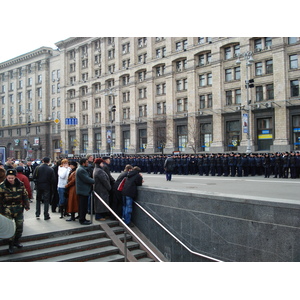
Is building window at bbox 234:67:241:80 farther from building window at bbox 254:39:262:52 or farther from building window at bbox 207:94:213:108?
building window at bbox 207:94:213:108

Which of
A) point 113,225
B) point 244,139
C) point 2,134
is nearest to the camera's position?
point 113,225

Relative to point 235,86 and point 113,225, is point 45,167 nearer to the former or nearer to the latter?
point 113,225

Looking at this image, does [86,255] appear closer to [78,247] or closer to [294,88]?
[78,247]

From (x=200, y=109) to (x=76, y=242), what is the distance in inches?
1591

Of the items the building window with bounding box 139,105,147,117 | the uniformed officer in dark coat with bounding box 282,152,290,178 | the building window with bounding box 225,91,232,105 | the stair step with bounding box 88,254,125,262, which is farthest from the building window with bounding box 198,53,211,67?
the stair step with bounding box 88,254,125,262

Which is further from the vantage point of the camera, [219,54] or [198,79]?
[198,79]

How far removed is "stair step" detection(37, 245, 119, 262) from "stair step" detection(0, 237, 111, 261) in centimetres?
10

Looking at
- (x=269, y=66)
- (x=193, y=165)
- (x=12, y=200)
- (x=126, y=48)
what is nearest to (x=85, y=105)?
(x=126, y=48)

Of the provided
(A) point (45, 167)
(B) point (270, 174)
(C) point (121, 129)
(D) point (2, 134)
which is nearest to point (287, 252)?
(A) point (45, 167)

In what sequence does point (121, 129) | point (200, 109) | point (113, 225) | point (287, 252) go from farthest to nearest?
point (121, 129)
point (200, 109)
point (113, 225)
point (287, 252)

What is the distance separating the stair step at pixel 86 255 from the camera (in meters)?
7.65

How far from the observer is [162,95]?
52250 mm

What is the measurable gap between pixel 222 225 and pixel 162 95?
4530 cm

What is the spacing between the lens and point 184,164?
2628cm
